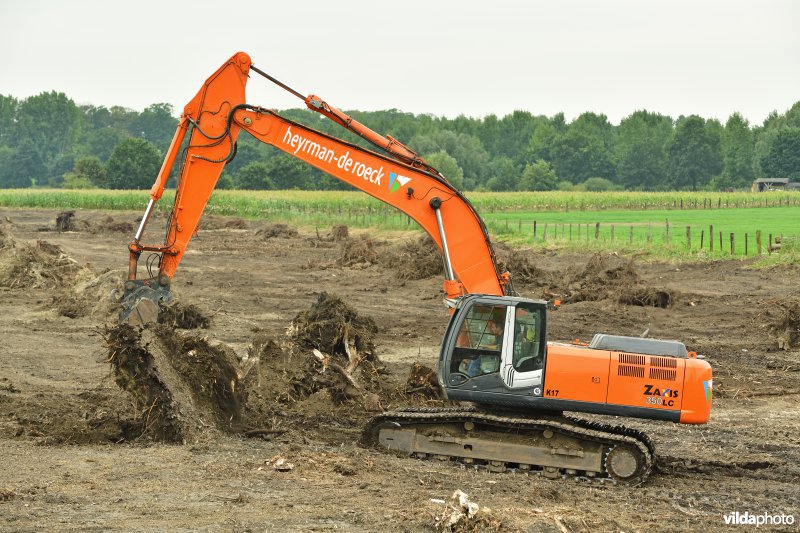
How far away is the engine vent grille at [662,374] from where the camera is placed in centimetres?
1167

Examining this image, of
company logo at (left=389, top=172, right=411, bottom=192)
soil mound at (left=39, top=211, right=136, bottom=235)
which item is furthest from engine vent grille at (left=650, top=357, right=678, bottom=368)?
soil mound at (left=39, top=211, right=136, bottom=235)

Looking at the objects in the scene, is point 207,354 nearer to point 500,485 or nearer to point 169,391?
point 169,391

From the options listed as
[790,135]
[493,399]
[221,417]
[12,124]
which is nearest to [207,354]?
[221,417]

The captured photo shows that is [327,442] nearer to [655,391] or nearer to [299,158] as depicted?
[299,158]

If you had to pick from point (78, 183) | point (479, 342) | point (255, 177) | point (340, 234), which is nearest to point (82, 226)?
point (340, 234)

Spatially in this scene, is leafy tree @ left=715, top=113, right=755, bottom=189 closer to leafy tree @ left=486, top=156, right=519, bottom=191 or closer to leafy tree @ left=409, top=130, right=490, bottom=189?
leafy tree @ left=486, top=156, right=519, bottom=191

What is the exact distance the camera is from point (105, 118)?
191 metres

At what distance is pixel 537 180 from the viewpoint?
114562mm

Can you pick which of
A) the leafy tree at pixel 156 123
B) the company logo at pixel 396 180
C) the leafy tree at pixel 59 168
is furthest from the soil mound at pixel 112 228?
the leafy tree at pixel 156 123

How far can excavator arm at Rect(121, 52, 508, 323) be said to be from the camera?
43.9 ft

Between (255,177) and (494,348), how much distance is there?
84315mm

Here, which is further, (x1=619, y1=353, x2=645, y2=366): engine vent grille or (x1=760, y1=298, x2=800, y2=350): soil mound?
(x1=760, y1=298, x2=800, y2=350): soil mound

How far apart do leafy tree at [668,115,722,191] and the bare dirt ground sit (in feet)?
352

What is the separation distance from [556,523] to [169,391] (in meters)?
5.58
